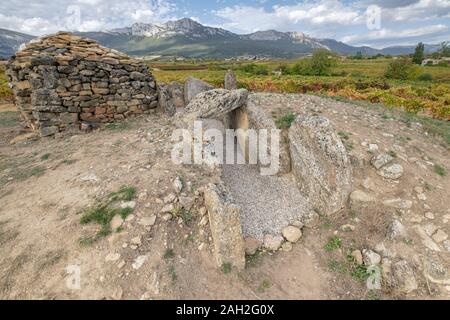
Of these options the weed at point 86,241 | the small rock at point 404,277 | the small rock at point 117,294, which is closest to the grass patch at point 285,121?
the small rock at point 404,277

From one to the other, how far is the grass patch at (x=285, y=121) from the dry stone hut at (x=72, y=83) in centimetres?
615

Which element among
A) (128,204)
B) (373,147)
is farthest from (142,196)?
(373,147)

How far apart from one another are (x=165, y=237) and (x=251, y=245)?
1646mm

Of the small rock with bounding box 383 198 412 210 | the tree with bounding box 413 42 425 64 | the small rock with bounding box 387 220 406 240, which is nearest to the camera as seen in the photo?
the small rock with bounding box 387 220 406 240

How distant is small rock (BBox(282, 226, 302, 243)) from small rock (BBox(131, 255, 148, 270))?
2.73 metres

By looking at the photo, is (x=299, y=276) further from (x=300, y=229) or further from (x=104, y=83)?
(x=104, y=83)

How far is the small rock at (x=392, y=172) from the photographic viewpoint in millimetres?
5887

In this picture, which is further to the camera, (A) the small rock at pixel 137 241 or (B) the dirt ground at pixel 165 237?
(A) the small rock at pixel 137 241

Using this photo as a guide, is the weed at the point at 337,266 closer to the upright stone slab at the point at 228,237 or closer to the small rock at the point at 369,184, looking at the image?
the upright stone slab at the point at 228,237

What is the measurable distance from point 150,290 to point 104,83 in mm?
8525

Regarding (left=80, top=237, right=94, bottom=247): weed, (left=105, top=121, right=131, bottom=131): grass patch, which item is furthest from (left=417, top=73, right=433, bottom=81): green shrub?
(left=80, top=237, right=94, bottom=247): weed

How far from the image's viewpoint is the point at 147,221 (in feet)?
16.0

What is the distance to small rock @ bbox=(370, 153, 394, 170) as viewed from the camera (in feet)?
20.0

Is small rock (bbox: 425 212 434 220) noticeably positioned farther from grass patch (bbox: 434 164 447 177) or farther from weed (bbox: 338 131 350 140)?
weed (bbox: 338 131 350 140)
